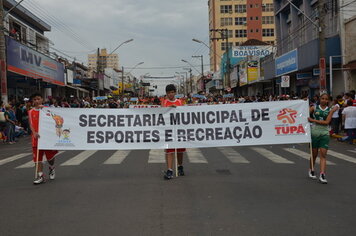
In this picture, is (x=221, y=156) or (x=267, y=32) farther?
(x=267, y=32)

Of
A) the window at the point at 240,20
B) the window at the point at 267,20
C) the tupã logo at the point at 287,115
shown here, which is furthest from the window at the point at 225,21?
the tupã logo at the point at 287,115

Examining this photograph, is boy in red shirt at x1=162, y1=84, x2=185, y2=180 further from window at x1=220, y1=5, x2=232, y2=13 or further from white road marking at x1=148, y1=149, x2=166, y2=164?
window at x1=220, y1=5, x2=232, y2=13

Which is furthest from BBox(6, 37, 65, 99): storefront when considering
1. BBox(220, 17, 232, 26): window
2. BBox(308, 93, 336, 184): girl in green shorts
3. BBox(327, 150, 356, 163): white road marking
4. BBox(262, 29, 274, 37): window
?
BBox(220, 17, 232, 26): window

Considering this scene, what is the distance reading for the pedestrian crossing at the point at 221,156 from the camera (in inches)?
414

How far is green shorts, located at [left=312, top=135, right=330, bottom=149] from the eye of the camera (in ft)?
25.4

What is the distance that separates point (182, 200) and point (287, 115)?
3524 millimetres

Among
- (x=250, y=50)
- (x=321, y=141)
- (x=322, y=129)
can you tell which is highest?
(x=250, y=50)

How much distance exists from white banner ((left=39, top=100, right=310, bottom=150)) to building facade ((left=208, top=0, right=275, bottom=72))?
88.6 m

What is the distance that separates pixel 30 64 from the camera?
27938mm

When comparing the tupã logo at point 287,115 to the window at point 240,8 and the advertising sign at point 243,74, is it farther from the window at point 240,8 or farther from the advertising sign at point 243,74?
the window at point 240,8

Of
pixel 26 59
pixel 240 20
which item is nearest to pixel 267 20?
pixel 240 20

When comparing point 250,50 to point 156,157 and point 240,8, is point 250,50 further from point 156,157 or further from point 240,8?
point 156,157

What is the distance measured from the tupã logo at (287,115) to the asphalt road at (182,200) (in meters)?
1.12

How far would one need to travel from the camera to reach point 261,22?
323 feet
